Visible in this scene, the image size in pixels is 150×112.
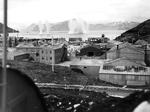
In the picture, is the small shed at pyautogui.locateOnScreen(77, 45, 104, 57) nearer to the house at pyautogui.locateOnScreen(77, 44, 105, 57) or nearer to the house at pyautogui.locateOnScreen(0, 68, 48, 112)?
the house at pyautogui.locateOnScreen(77, 44, 105, 57)

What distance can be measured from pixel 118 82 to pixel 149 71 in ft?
2.04

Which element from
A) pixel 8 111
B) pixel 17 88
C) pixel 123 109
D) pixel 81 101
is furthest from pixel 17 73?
pixel 81 101

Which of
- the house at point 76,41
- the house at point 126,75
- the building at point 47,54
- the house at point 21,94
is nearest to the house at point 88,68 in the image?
the house at point 126,75

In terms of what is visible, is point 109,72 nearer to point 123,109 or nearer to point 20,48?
point 123,109

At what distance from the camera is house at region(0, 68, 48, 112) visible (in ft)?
3.47

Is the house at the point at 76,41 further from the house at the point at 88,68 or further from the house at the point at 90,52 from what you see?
the house at the point at 88,68

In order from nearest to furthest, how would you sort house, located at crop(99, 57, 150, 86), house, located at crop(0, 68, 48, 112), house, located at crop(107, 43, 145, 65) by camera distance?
house, located at crop(0, 68, 48, 112), house, located at crop(99, 57, 150, 86), house, located at crop(107, 43, 145, 65)

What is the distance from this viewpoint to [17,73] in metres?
1.11

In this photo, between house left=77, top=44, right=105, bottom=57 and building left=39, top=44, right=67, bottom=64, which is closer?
building left=39, top=44, right=67, bottom=64

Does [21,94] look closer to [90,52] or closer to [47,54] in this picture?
[47,54]

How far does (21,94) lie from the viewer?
111 centimetres

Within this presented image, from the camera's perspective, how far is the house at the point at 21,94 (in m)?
1.06

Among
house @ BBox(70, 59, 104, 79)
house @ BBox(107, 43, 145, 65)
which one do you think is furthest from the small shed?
house @ BBox(70, 59, 104, 79)

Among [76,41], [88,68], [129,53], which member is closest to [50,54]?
[88,68]
